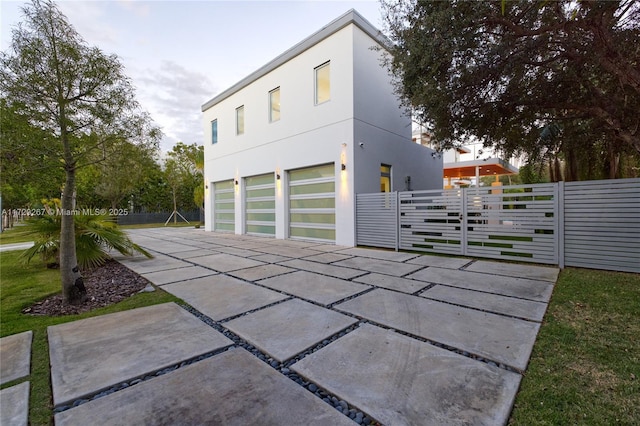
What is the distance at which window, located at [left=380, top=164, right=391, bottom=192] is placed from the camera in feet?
30.2

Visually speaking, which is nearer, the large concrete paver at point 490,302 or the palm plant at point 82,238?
the large concrete paver at point 490,302

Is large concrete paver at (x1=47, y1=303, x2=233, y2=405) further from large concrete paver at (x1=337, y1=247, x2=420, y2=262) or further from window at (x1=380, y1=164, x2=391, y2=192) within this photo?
window at (x1=380, y1=164, x2=391, y2=192)

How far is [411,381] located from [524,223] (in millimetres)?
5047

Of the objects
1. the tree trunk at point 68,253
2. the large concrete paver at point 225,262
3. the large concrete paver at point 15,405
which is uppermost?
the tree trunk at point 68,253

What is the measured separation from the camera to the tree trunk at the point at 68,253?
331cm

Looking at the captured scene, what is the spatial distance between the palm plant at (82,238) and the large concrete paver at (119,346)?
276cm

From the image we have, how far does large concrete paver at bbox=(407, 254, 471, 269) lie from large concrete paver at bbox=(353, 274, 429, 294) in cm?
134

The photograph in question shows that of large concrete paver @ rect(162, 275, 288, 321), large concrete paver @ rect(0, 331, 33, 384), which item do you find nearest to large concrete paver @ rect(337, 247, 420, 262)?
large concrete paver @ rect(162, 275, 288, 321)

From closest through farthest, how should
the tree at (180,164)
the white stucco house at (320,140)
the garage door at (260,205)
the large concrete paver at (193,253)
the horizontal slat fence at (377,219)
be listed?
the large concrete paver at (193,253)
the horizontal slat fence at (377,219)
the white stucco house at (320,140)
the garage door at (260,205)
the tree at (180,164)

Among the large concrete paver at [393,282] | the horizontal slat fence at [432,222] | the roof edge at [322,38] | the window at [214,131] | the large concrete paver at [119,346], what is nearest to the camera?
the large concrete paver at [119,346]

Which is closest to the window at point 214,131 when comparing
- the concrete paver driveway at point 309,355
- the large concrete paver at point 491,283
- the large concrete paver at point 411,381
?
the concrete paver driveway at point 309,355

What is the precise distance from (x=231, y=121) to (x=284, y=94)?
3748 millimetres

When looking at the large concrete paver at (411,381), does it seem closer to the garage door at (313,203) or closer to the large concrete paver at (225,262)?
the large concrete paver at (225,262)

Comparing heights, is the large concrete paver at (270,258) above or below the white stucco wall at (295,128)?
below
